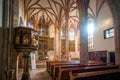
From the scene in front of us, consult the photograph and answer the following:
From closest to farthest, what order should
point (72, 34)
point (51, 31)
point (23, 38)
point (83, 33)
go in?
point (23, 38) → point (83, 33) → point (51, 31) → point (72, 34)

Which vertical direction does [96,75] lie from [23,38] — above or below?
below

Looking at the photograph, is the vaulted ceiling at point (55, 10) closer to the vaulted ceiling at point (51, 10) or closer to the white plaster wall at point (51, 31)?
the vaulted ceiling at point (51, 10)

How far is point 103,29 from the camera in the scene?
13.6 meters

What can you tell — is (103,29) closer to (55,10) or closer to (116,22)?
(116,22)

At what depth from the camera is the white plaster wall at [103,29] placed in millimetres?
12406

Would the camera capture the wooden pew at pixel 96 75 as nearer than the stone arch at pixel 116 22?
Yes

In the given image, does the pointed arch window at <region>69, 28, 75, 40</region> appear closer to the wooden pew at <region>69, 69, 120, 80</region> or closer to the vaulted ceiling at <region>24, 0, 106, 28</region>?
the vaulted ceiling at <region>24, 0, 106, 28</region>

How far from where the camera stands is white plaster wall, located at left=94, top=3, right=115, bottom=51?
12.4 m

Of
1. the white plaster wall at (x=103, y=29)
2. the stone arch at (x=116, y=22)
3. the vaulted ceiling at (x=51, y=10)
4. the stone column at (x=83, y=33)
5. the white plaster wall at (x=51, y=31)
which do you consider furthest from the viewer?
the white plaster wall at (x=51, y=31)

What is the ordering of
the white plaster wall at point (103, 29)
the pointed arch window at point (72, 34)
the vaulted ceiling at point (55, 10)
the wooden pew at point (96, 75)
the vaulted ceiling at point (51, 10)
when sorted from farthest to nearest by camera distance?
1. the pointed arch window at point (72, 34)
2. the vaulted ceiling at point (51, 10)
3. the vaulted ceiling at point (55, 10)
4. the white plaster wall at point (103, 29)
5. the wooden pew at point (96, 75)

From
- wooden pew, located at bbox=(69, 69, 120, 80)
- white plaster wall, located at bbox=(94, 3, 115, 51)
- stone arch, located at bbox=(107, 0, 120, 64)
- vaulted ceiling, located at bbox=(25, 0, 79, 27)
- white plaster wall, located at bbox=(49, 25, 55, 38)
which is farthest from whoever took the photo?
white plaster wall, located at bbox=(49, 25, 55, 38)

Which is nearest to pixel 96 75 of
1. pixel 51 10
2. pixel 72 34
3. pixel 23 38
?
pixel 23 38

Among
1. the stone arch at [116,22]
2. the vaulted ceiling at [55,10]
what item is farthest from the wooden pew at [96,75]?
the vaulted ceiling at [55,10]

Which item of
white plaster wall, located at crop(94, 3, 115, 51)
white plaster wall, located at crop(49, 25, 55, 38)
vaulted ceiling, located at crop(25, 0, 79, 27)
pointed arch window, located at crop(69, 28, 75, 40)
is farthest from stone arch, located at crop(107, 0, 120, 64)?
pointed arch window, located at crop(69, 28, 75, 40)
